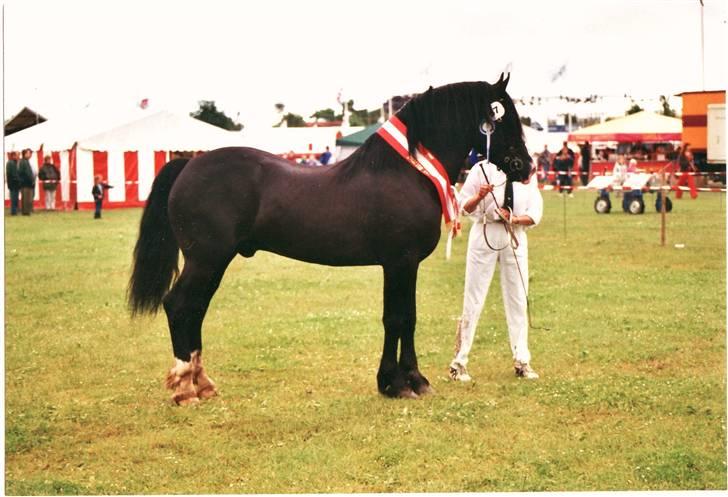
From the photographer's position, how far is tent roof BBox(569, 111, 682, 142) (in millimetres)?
35719

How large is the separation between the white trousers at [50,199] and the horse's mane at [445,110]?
20.7 m

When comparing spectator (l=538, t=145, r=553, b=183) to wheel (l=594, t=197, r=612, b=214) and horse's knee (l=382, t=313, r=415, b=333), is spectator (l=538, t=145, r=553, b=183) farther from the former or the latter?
horse's knee (l=382, t=313, r=415, b=333)

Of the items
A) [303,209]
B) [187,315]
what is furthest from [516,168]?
[187,315]

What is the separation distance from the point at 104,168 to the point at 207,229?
63.9 feet

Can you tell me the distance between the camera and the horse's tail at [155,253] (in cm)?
730

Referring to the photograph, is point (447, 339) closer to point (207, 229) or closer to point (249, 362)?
point (249, 362)

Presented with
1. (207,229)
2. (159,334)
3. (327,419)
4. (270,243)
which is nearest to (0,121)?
(207,229)

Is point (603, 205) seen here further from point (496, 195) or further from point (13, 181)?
point (496, 195)

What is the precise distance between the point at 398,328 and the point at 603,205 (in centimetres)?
1810

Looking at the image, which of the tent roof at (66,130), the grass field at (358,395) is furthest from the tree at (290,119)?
the tent roof at (66,130)

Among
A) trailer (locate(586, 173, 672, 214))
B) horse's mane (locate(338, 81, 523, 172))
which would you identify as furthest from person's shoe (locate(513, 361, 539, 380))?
trailer (locate(586, 173, 672, 214))

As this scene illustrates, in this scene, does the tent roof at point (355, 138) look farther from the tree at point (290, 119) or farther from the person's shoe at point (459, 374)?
the person's shoe at point (459, 374)

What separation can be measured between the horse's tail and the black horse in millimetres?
85

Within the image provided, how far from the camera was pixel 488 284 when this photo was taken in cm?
789
